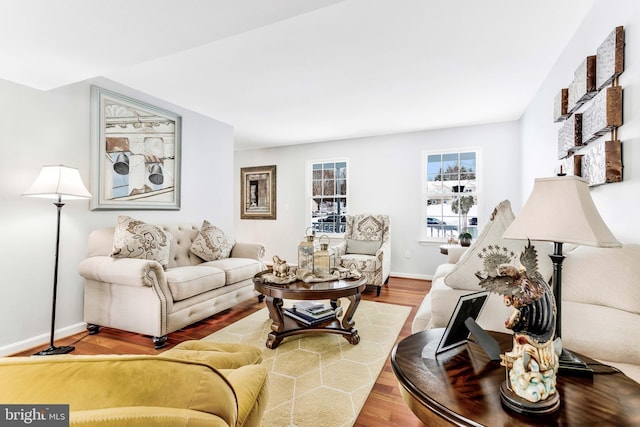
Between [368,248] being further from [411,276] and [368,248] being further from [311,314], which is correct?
[311,314]

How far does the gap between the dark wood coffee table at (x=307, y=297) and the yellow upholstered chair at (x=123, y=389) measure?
65.9 inches

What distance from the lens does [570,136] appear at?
222 cm

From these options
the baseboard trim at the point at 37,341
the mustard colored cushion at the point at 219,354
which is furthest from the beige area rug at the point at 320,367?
the baseboard trim at the point at 37,341

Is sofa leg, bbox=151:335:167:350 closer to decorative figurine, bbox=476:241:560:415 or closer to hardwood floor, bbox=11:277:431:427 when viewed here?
hardwood floor, bbox=11:277:431:427

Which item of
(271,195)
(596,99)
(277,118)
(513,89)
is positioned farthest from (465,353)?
(271,195)

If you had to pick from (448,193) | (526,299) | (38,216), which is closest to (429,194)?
(448,193)

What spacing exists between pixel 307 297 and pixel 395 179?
329 cm

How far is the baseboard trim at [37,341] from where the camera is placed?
7.89ft

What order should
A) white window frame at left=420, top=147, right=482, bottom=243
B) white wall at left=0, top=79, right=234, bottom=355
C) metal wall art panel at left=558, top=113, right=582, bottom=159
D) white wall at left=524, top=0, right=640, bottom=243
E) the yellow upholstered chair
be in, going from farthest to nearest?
white window frame at left=420, top=147, right=482, bottom=243 → white wall at left=0, top=79, right=234, bottom=355 → metal wall art panel at left=558, top=113, right=582, bottom=159 → white wall at left=524, top=0, right=640, bottom=243 → the yellow upholstered chair

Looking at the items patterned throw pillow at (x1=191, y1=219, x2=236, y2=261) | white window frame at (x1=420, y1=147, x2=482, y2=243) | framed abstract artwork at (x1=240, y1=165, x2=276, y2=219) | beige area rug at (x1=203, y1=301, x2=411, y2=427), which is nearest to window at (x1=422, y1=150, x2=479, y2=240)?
white window frame at (x1=420, y1=147, x2=482, y2=243)

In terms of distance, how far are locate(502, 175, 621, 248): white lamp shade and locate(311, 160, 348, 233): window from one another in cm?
448

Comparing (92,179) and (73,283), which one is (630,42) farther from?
(73,283)

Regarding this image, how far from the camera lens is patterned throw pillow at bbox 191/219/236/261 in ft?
11.4

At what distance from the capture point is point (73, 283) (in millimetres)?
2809
